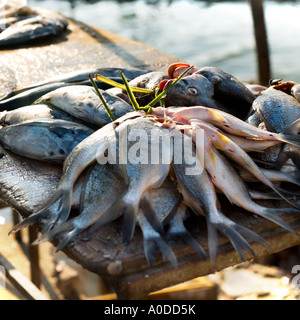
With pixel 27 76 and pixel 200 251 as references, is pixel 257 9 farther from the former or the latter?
pixel 200 251

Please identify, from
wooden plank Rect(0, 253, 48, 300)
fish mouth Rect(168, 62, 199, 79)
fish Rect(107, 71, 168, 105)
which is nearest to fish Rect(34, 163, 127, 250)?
fish Rect(107, 71, 168, 105)

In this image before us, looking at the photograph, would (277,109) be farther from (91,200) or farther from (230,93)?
(91,200)

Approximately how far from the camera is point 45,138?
330 cm

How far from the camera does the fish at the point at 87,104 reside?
3.36 m

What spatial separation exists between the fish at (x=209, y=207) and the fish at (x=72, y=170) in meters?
0.42

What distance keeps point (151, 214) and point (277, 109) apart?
130 centimetres

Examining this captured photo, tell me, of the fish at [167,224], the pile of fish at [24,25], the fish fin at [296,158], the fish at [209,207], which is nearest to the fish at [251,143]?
the fish fin at [296,158]

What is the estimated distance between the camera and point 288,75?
1307cm

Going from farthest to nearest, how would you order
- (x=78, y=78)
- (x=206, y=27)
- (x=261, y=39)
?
(x=206, y=27), (x=261, y=39), (x=78, y=78)

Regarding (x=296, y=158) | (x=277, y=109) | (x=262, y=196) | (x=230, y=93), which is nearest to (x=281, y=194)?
(x=262, y=196)

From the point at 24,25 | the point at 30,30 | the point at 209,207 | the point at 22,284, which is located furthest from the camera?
the point at 24,25

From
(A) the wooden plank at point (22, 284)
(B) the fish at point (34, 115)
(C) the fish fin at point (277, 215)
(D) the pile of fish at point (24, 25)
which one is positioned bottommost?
(A) the wooden plank at point (22, 284)

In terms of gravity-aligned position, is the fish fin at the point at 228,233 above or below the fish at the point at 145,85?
below

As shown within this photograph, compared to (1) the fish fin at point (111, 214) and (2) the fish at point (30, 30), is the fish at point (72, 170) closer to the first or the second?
(1) the fish fin at point (111, 214)
